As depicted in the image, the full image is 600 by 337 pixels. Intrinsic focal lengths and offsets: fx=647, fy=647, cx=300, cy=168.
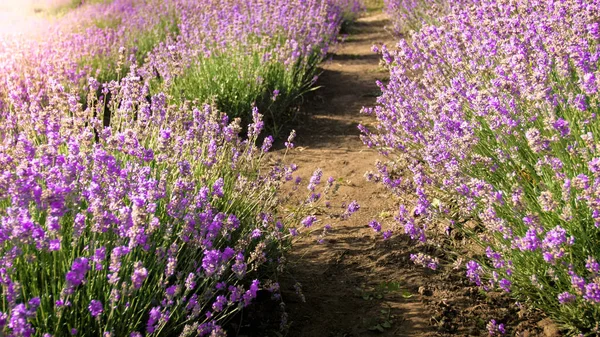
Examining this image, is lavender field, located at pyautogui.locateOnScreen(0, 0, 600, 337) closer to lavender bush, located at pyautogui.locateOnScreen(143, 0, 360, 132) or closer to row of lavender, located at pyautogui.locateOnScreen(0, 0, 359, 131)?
row of lavender, located at pyautogui.locateOnScreen(0, 0, 359, 131)

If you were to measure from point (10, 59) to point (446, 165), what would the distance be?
3.91 metres

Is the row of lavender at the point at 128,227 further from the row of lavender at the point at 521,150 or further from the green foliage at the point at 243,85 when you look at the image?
the green foliage at the point at 243,85

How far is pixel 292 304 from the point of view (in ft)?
10.1

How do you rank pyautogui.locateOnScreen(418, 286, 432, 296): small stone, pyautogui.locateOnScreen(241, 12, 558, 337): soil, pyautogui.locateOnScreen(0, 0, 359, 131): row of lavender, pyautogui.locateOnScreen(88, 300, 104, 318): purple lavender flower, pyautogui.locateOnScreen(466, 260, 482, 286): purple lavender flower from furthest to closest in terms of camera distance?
pyautogui.locateOnScreen(0, 0, 359, 131): row of lavender → pyautogui.locateOnScreen(418, 286, 432, 296): small stone → pyautogui.locateOnScreen(241, 12, 558, 337): soil → pyautogui.locateOnScreen(466, 260, 482, 286): purple lavender flower → pyautogui.locateOnScreen(88, 300, 104, 318): purple lavender flower

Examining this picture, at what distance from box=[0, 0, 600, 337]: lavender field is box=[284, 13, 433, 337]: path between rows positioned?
0.04 ft

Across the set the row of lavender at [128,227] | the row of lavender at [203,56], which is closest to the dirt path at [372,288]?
the row of lavender at [128,227]

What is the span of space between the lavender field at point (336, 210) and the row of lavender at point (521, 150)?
1cm

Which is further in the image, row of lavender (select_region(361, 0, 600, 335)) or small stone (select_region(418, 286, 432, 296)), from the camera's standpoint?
small stone (select_region(418, 286, 432, 296))

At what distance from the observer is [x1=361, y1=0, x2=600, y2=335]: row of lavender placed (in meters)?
2.35

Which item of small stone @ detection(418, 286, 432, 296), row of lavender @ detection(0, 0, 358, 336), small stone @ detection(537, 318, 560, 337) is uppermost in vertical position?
row of lavender @ detection(0, 0, 358, 336)

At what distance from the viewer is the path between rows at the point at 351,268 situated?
290 centimetres

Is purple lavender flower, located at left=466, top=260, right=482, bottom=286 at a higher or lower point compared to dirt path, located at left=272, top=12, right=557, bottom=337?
higher

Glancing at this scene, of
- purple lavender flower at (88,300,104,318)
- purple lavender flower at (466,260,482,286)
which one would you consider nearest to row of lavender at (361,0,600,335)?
purple lavender flower at (466,260,482,286)

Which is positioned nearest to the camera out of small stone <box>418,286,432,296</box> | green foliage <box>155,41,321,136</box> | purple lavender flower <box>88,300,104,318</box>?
purple lavender flower <box>88,300,104,318</box>
